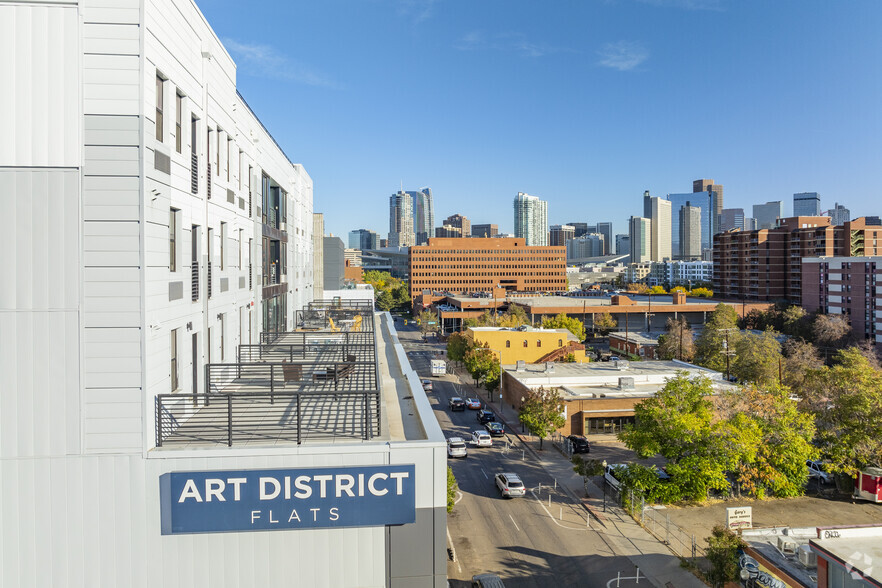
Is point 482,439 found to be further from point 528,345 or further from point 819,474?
point 528,345

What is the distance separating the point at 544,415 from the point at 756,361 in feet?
88.3

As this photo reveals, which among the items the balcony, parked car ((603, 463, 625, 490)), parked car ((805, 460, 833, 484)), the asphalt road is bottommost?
the asphalt road

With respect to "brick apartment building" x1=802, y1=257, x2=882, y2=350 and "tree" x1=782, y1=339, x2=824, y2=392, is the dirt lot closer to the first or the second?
"tree" x1=782, y1=339, x2=824, y2=392

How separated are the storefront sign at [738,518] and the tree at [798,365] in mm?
24057

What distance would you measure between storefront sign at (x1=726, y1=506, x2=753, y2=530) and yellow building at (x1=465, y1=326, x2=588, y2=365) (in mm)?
42050

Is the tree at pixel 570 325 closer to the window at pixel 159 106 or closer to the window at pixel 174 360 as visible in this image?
the window at pixel 174 360

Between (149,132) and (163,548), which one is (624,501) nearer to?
(163,548)

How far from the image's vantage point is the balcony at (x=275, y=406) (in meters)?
11.6

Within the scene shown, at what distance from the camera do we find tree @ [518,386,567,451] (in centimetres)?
4197

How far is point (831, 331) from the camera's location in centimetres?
8194

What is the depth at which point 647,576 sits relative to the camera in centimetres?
2402

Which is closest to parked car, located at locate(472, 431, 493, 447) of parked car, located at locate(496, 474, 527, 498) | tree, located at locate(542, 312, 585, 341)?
parked car, located at locate(496, 474, 527, 498)

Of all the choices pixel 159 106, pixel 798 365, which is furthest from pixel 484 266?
pixel 159 106

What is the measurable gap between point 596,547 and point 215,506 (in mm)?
20560
